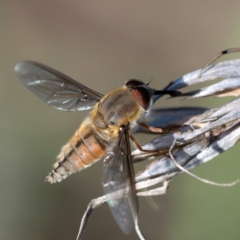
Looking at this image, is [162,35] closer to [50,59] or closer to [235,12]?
[235,12]

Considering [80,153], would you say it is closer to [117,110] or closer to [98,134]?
[98,134]

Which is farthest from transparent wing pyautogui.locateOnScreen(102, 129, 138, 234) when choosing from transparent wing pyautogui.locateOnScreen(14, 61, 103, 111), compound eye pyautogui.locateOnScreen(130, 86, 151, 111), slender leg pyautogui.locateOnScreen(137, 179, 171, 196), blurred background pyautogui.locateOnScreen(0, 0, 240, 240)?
blurred background pyautogui.locateOnScreen(0, 0, 240, 240)

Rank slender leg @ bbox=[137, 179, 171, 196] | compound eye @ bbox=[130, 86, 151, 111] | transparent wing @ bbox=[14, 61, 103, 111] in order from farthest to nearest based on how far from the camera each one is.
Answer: transparent wing @ bbox=[14, 61, 103, 111], compound eye @ bbox=[130, 86, 151, 111], slender leg @ bbox=[137, 179, 171, 196]

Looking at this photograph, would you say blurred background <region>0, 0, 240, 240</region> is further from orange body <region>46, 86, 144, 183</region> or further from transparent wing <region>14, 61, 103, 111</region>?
orange body <region>46, 86, 144, 183</region>

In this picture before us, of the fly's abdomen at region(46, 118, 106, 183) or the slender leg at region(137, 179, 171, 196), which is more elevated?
the fly's abdomen at region(46, 118, 106, 183)

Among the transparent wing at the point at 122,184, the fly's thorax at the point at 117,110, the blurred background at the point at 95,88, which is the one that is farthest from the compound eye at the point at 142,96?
the blurred background at the point at 95,88

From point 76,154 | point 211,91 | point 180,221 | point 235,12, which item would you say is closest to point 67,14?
point 235,12

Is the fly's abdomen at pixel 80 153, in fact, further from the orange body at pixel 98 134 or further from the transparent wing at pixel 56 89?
the transparent wing at pixel 56 89
